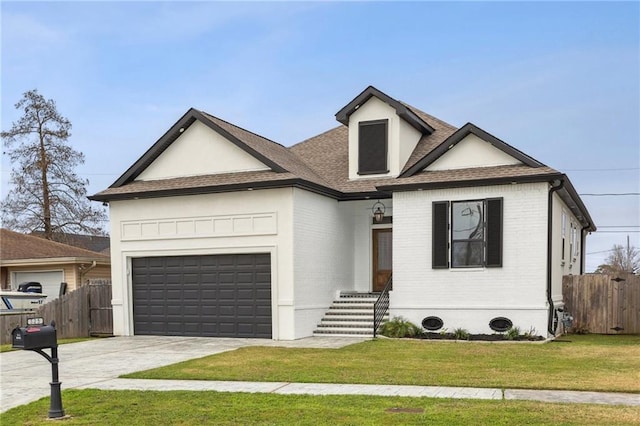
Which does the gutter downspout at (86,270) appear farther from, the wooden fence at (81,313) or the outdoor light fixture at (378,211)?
the outdoor light fixture at (378,211)

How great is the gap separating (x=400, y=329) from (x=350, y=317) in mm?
1836

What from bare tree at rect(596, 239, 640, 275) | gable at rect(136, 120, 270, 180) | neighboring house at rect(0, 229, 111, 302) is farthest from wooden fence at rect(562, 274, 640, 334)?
bare tree at rect(596, 239, 640, 275)

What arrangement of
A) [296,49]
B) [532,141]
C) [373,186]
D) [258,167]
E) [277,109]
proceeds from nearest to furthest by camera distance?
1. [258,167]
2. [373,186]
3. [296,49]
4. [532,141]
5. [277,109]

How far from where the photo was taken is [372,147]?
19.0 metres

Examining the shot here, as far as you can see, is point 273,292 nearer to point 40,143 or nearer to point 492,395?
point 492,395

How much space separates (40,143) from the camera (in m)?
32.8

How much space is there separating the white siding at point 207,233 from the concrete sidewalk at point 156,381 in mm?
1594

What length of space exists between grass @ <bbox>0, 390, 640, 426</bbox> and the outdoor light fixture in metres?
10.3

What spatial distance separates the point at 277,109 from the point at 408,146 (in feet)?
67.3

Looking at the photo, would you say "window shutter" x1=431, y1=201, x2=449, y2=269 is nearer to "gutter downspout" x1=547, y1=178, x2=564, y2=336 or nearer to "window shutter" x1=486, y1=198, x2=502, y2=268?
"window shutter" x1=486, y1=198, x2=502, y2=268

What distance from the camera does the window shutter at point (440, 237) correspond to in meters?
16.2

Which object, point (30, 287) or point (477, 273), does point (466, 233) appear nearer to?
point (477, 273)

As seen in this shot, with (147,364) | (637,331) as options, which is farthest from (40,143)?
(637,331)

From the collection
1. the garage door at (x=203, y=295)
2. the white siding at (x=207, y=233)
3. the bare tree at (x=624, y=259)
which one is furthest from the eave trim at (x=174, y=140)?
the bare tree at (x=624, y=259)
